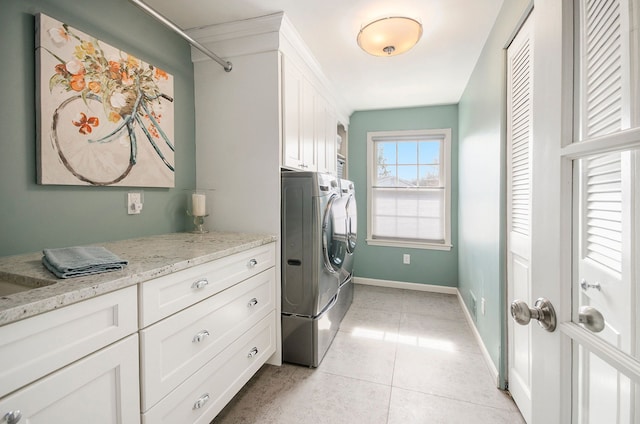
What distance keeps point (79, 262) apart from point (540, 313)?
1.33 m

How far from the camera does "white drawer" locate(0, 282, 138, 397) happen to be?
683 millimetres

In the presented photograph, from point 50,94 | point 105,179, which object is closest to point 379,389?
point 105,179

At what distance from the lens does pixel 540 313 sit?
66cm

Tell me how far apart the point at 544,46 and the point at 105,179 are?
1882 mm

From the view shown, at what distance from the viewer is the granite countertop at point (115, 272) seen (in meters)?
0.72

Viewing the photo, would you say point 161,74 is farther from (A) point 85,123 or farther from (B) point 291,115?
(B) point 291,115

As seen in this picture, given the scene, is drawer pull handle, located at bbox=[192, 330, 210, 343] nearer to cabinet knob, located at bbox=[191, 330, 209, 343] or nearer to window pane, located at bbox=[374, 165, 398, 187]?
cabinet knob, located at bbox=[191, 330, 209, 343]

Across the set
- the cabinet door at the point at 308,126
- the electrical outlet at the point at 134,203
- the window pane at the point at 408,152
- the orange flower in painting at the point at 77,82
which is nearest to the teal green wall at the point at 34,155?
the electrical outlet at the point at 134,203

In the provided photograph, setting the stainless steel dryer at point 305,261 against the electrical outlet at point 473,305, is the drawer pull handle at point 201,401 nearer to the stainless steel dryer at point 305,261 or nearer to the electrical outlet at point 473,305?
the stainless steel dryer at point 305,261

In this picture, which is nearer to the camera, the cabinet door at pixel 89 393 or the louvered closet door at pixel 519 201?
the cabinet door at pixel 89 393

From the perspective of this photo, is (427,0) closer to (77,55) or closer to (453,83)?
(453,83)

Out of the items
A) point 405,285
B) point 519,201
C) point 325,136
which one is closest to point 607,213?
point 519,201

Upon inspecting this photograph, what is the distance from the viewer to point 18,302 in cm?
70

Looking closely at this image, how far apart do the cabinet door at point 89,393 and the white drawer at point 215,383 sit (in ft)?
0.47
